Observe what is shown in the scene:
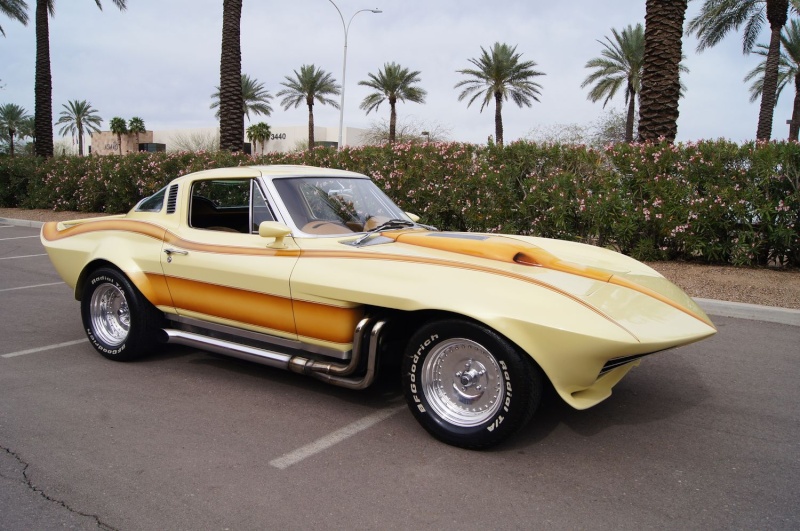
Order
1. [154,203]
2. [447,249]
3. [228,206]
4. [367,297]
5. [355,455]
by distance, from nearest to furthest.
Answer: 1. [355,455]
2. [367,297]
3. [447,249]
4. [228,206]
5. [154,203]

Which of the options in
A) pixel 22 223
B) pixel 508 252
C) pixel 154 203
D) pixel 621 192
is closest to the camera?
pixel 508 252

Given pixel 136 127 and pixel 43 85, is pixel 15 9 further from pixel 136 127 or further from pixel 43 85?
pixel 136 127

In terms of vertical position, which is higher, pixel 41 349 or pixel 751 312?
pixel 751 312

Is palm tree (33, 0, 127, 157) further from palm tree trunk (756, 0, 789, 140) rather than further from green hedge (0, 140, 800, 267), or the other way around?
palm tree trunk (756, 0, 789, 140)

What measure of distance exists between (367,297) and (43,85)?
81.9 feet

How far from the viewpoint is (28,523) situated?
305cm

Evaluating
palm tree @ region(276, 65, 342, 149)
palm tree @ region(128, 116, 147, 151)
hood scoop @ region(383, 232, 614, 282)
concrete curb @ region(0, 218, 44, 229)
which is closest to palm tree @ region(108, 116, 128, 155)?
palm tree @ region(128, 116, 147, 151)

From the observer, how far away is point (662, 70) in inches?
453

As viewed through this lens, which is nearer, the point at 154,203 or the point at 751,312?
the point at 154,203

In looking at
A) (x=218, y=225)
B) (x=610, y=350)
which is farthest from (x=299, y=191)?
(x=610, y=350)

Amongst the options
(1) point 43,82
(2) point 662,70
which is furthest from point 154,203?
(1) point 43,82

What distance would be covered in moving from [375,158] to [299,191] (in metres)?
8.78

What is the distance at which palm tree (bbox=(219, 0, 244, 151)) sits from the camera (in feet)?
57.8

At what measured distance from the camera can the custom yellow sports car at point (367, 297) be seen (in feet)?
11.8
